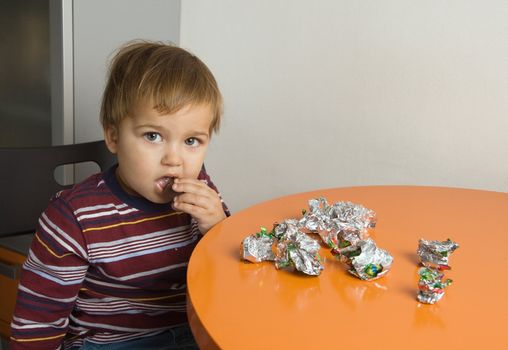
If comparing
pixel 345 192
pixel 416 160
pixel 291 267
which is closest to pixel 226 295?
pixel 291 267

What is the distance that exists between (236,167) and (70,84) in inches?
23.9

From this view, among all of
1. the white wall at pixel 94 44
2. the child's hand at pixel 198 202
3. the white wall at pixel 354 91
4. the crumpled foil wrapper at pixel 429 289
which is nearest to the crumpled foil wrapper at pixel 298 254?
the crumpled foil wrapper at pixel 429 289

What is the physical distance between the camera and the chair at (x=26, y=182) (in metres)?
0.87

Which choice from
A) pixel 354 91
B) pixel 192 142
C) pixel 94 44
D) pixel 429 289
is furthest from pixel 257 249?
pixel 94 44

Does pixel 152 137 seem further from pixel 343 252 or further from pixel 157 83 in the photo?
pixel 343 252

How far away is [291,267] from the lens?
1.96ft

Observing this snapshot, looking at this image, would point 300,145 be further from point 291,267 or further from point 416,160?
point 291,267

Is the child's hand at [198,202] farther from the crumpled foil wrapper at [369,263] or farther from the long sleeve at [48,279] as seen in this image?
the crumpled foil wrapper at [369,263]

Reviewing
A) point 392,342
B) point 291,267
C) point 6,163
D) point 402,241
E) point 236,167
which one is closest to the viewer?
point 392,342

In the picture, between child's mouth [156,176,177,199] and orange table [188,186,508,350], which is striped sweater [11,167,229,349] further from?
orange table [188,186,508,350]

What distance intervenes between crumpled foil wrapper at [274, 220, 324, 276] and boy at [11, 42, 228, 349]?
24 cm

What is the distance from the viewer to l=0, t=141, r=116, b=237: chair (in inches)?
34.2

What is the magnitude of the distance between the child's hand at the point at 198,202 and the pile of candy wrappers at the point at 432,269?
32cm

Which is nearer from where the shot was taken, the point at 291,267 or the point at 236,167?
the point at 291,267
